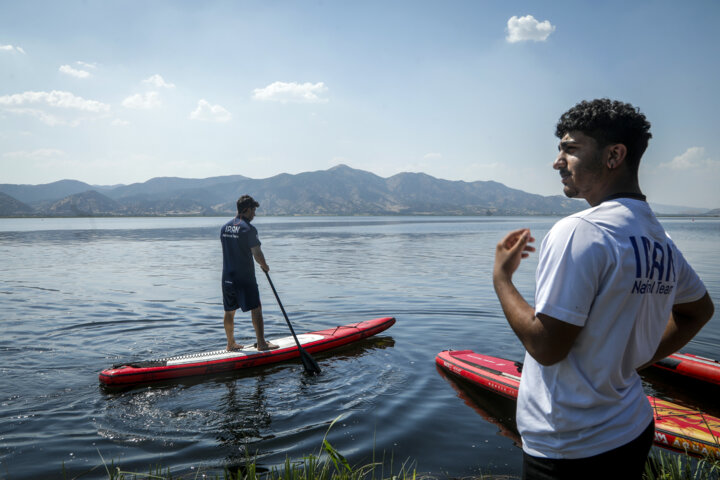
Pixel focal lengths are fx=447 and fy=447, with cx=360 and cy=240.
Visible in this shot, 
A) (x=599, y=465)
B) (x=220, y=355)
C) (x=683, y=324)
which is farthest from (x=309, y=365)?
(x=599, y=465)

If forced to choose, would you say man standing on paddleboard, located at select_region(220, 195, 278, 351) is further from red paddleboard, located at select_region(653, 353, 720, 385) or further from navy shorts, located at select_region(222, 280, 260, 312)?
red paddleboard, located at select_region(653, 353, 720, 385)

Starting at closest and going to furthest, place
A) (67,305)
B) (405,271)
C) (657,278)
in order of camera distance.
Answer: (657,278)
(67,305)
(405,271)

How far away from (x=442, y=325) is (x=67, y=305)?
12.4 m

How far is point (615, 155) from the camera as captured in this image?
2.04 meters

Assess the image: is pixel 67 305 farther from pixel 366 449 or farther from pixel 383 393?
pixel 366 449

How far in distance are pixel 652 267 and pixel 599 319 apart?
338 millimetres

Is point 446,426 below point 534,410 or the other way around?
below

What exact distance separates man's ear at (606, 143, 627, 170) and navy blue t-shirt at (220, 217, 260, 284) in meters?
7.54

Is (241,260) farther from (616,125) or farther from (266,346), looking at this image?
(616,125)

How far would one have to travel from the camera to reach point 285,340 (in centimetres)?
1024

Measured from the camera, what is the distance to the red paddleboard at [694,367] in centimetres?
790

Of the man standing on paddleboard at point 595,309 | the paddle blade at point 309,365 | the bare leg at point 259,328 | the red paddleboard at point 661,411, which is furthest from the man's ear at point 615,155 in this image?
the bare leg at point 259,328

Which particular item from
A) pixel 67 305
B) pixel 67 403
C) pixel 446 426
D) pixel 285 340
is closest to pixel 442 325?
pixel 285 340

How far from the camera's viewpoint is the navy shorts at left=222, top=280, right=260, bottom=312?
9.14 metres
